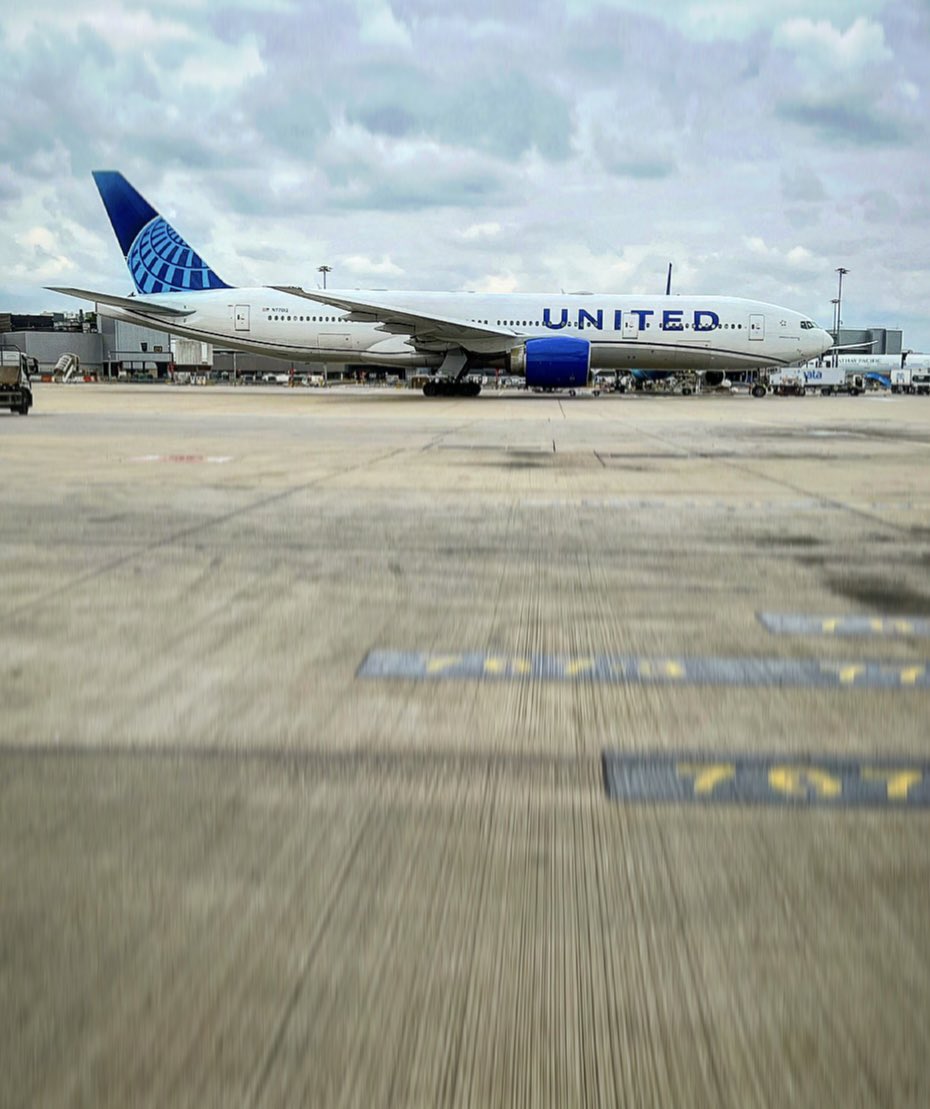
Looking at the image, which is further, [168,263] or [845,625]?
[168,263]

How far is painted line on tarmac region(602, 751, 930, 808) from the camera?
2.70m

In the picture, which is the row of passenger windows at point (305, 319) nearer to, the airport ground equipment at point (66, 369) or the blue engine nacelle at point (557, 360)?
the blue engine nacelle at point (557, 360)

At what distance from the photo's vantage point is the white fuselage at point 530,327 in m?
35.4

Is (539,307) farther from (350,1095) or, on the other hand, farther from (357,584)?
(350,1095)

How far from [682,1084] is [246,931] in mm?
923

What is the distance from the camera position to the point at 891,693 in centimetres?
365

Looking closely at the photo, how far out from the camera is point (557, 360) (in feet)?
108

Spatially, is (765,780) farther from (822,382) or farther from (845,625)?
(822,382)

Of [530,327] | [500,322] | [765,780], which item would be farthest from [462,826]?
[500,322]

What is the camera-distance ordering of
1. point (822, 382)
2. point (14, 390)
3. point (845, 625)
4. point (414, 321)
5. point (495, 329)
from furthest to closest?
point (822, 382)
point (495, 329)
point (414, 321)
point (14, 390)
point (845, 625)

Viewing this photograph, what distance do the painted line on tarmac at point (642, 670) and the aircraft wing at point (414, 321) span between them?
2779 centimetres

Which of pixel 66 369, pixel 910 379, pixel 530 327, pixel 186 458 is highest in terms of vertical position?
pixel 530 327

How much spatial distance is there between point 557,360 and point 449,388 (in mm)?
6755

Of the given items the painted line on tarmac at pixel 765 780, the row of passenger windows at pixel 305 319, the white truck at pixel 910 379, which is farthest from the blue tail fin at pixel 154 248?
the white truck at pixel 910 379
